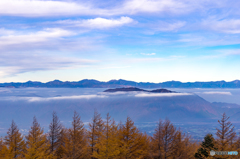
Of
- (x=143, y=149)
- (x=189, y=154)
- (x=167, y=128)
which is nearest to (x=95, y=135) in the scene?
(x=143, y=149)

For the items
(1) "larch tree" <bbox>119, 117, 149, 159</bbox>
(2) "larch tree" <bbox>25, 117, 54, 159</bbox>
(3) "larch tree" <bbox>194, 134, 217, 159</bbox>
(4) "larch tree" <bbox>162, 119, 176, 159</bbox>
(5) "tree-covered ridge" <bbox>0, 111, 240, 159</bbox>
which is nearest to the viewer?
(3) "larch tree" <bbox>194, 134, 217, 159</bbox>

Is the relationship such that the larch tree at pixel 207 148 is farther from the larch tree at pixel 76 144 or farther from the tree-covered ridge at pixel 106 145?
the larch tree at pixel 76 144

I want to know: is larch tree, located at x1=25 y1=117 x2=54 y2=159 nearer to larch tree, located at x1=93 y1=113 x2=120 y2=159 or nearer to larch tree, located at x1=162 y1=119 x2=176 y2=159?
larch tree, located at x1=93 y1=113 x2=120 y2=159

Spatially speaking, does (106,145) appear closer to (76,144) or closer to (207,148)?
(76,144)

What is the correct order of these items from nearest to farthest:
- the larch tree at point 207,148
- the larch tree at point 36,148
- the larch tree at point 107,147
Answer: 1. the larch tree at point 207,148
2. the larch tree at point 36,148
3. the larch tree at point 107,147

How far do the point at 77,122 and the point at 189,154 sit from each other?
2705cm

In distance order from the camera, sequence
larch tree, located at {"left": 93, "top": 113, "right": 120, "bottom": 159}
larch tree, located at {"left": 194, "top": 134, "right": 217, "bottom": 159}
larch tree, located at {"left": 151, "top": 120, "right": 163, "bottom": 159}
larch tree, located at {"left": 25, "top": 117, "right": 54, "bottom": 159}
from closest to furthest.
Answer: larch tree, located at {"left": 194, "top": 134, "right": 217, "bottom": 159}, larch tree, located at {"left": 25, "top": 117, "right": 54, "bottom": 159}, larch tree, located at {"left": 93, "top": 113, "right": 120, "bottom": 159}, larch tree, located at {"left": 151, "top": 120, "right": 163, "bottom": 159}

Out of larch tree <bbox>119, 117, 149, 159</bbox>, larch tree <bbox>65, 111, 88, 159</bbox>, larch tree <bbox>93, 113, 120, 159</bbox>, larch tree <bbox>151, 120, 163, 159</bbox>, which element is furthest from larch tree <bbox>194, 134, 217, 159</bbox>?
larch tree <bbox>65, 111, 88, 159</bbox>

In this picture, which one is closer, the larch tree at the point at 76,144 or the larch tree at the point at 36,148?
the larch tree at the point at 36,148

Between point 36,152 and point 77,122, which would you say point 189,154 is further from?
point 36,152

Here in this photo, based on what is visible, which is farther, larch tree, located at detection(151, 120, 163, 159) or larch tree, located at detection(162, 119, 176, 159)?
larch tree, located at detection(162, 119, 176, 159)

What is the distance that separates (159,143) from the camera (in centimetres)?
4694

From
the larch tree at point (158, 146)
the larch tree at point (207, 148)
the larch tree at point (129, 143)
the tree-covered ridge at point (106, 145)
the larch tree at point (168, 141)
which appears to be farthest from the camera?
the larch tree at point (168, 141)

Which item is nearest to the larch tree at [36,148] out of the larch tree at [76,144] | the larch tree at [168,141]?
the larch tree at [76,144]
